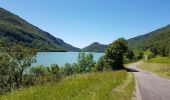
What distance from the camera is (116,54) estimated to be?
110 meters

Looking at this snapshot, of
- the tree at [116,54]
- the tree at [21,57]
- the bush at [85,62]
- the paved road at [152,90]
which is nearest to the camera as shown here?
the paved road at [152,90]

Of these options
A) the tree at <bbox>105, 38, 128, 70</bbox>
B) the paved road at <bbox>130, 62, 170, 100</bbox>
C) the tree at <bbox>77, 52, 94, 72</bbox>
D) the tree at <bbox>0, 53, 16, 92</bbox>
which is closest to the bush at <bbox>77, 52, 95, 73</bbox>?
the tree at <bbox>77, 52, 94, 72</bbox>

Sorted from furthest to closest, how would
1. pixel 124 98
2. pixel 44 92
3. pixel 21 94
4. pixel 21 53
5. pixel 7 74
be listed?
pixel 21 53 < pixel 7 74 < pixel 124 98 < pixel 44 92 < pixel 21 94

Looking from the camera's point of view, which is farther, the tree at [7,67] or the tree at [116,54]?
the tree at [116,54]

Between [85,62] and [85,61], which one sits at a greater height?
[85,61]

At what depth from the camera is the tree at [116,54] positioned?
10936 cm

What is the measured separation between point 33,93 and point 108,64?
304 feet

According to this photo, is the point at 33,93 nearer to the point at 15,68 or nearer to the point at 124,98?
the point at 124,98

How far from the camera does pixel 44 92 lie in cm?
1753

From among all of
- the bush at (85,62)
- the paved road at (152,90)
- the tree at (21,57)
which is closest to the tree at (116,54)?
the tree at (21,57)

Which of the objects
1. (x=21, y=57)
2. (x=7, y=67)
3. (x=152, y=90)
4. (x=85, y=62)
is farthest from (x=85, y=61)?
(x=152, y=90)

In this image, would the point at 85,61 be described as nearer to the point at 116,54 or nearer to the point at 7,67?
the point at 116,54

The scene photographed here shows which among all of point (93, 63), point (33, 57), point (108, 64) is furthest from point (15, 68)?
point (93, 63)

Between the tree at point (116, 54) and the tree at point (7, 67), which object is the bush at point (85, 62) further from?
the tree at point (7, 67)
